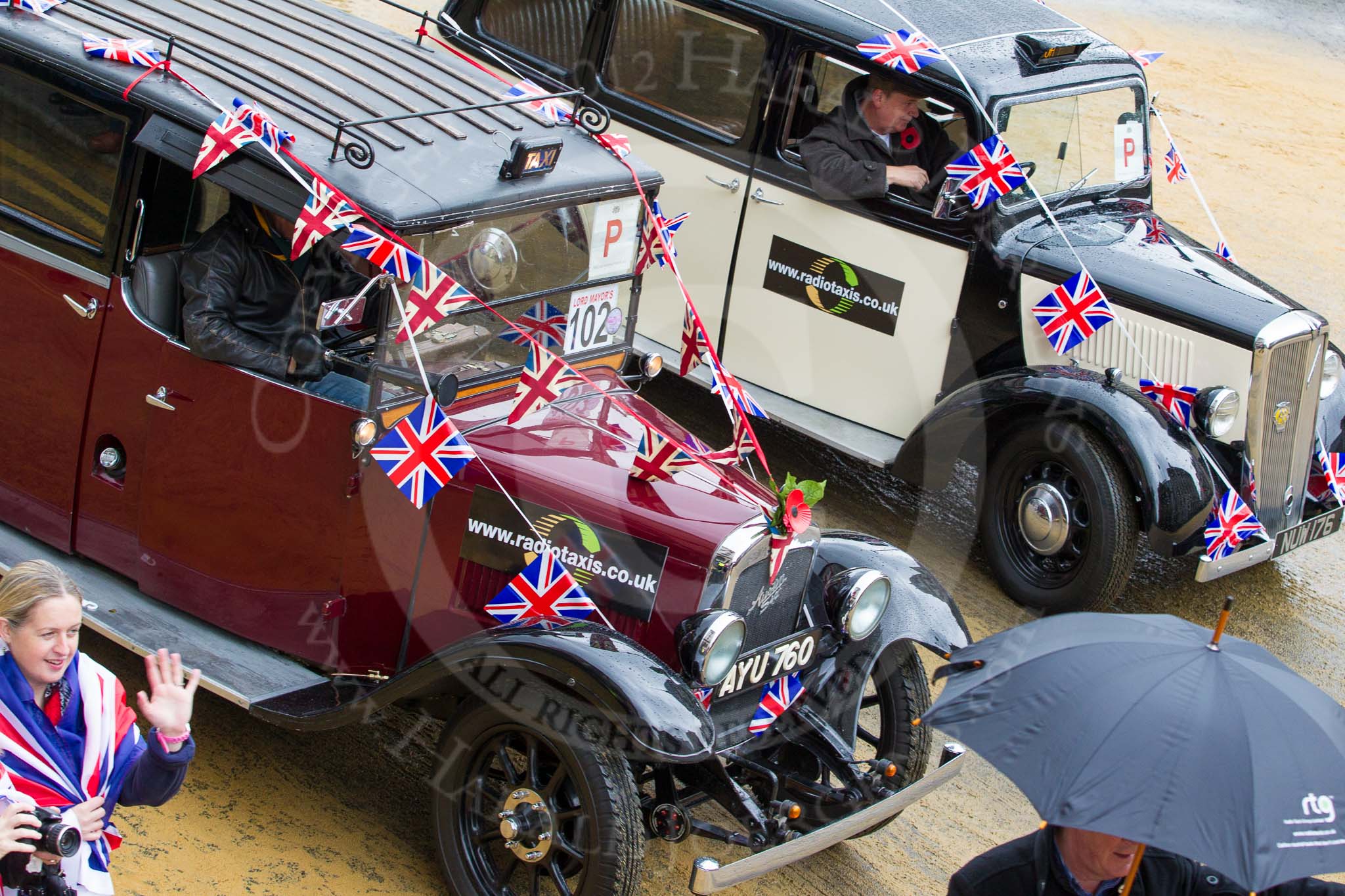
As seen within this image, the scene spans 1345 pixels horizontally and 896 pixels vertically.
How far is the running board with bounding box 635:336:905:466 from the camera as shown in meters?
6.46

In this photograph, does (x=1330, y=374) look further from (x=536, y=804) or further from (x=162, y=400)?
(x=162, y=400)

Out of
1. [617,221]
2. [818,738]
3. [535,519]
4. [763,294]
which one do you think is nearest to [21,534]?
[535,519]

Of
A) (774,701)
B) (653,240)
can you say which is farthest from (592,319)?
(774,701)

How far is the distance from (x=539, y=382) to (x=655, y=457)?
0.41 m

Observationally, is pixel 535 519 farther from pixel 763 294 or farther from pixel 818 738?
pixel 763 294

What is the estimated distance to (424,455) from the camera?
394 cm

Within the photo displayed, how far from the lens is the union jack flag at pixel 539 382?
13.6 ft

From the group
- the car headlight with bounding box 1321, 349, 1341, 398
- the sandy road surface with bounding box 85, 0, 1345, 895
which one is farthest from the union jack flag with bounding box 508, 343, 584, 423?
the car headlight with bounding box 1321, 349, 1341, 398

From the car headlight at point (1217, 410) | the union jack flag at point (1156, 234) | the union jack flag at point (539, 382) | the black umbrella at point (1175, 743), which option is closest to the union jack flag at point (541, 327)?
the union jack flag at point (539, 382)

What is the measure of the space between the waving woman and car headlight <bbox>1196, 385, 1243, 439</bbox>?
4365 millimetres

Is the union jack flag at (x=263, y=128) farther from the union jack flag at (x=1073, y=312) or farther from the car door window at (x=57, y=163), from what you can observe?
the union jack flag at (x=1073, y=312)

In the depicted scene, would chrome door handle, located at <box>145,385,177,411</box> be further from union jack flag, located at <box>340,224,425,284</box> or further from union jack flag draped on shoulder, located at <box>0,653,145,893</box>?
union jack flag draped on shoulder, located at <box>0,653,145,893</box>

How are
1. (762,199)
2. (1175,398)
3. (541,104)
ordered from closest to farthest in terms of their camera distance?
(541,104) < (1175,398) < (762,199)

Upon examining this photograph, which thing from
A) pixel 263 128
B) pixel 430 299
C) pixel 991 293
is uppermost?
pixel 263 128
